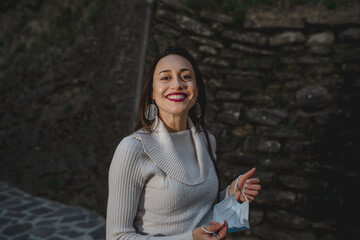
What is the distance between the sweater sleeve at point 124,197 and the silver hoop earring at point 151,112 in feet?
0.99

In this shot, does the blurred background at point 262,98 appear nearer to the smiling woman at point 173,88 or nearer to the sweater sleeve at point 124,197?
the smiling woman at point 173,88

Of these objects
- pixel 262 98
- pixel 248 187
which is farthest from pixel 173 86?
pixel 262 98

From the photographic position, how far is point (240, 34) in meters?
3.47

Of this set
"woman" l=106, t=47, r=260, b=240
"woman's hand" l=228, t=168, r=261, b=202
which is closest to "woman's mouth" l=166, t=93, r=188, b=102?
"woman" l=106, t=47, r=260, b=240

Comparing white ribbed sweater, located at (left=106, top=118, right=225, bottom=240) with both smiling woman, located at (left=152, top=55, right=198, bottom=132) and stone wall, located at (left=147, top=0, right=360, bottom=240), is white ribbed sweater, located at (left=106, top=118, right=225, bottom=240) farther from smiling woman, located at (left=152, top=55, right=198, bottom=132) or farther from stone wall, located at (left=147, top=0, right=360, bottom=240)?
stone wall, located at (left=147, top=0, right=360, bottom=240)

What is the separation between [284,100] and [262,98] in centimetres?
25

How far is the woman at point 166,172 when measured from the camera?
1223 mm

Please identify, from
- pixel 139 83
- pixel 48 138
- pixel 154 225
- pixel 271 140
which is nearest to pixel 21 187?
pixel 48 138

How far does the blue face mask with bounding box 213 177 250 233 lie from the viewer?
131 cm

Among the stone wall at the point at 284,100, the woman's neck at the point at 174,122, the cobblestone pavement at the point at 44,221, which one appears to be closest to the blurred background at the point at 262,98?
the stone wall at the point at 284,100

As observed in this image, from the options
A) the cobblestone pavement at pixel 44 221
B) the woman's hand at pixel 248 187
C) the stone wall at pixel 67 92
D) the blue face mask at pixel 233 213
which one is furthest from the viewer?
the stone wall at pixel 67 92

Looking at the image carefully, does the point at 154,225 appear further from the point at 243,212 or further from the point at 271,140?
the point at 271,140

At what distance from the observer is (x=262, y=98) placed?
11.0ft

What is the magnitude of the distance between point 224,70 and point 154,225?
2.54 meters
